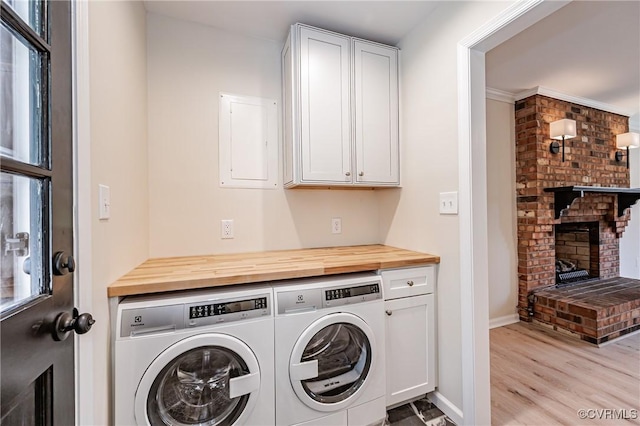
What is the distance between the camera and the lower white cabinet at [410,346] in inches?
63.7

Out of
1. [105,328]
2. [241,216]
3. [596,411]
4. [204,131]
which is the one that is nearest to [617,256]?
[596,411]

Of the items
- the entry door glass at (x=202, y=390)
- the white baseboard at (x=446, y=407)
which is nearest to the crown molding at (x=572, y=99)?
the white baseboard at (x=446, y=407)

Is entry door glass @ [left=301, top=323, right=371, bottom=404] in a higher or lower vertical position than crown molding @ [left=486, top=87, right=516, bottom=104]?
lower

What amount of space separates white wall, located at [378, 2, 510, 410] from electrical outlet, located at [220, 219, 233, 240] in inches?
49.7

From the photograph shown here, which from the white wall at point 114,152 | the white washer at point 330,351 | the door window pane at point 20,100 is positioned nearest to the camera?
the door window pane at point 20,100

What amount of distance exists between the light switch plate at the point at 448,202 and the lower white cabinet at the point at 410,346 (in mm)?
400

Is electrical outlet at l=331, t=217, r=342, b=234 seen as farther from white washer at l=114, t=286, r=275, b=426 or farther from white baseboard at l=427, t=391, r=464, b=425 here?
white baseboard at l=427, t=391, r=464, b=425

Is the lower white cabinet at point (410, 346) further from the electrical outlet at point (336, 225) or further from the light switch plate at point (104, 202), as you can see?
the light switch plate at point (104, 202)

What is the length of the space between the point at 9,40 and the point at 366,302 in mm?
1576

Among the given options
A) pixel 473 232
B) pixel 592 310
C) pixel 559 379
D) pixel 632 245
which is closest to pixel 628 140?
pixel 632 245

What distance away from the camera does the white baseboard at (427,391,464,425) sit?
5.19 feet

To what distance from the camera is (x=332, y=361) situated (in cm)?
155

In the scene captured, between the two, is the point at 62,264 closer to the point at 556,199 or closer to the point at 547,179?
the point at 547,179

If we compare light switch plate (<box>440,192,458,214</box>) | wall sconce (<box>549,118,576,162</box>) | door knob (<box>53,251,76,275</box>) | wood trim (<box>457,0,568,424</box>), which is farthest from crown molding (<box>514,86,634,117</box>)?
door knob (<box>53,251,76,275</box>)
